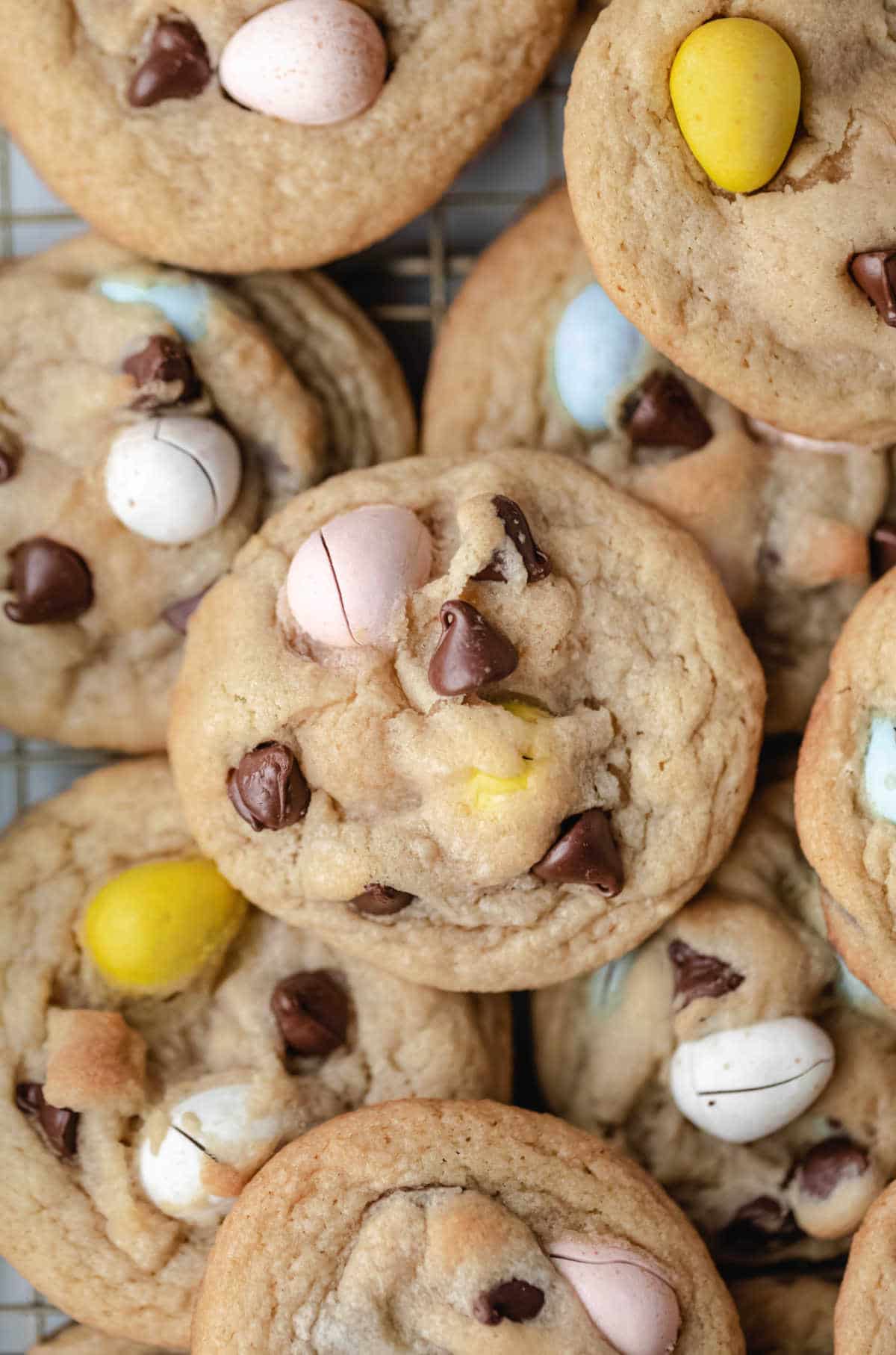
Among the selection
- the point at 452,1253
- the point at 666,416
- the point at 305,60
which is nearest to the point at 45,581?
the point at 305,60

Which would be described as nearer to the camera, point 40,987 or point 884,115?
point 884,115

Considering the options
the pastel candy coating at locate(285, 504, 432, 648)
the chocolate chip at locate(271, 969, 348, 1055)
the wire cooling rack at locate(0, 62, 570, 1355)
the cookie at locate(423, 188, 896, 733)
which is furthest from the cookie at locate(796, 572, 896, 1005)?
the wire cooling rack at locate(0, 62, 570, 1355)

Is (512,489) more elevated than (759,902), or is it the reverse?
(512,489)

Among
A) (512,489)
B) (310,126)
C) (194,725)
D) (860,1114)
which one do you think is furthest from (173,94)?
(860,1114)

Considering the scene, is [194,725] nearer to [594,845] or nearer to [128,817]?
[128,817]

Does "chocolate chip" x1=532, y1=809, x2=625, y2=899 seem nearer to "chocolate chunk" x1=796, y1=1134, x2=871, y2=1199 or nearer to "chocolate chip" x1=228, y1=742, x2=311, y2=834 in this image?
"chocolate chip" x1=228, y1=742, x2=311, y2=834

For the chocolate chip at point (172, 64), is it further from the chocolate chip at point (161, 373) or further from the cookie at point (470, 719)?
the cookie at point (470, 719)
